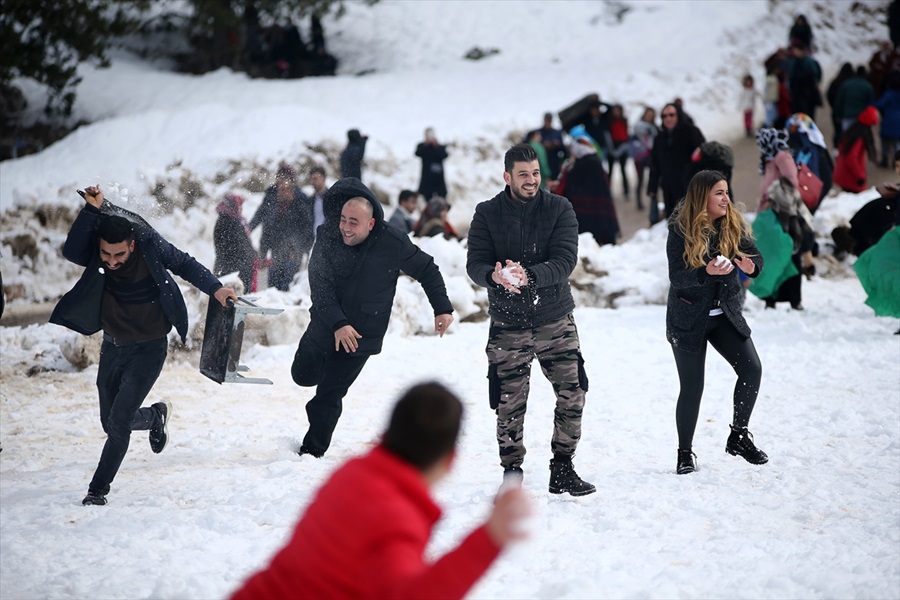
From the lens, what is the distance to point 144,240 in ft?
18.4

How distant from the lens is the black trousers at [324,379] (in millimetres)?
6277

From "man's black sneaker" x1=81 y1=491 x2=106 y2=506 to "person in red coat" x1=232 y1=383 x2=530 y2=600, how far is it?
3533mm

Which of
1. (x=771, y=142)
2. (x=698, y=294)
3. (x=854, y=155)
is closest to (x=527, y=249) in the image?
(x=698, y=294)

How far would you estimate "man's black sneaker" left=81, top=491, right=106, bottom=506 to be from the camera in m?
5.62

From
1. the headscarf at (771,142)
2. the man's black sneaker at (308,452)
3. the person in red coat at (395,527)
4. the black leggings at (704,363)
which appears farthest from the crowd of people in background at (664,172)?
the person in red coat at (395,527)

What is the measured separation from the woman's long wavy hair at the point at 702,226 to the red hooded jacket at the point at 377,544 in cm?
363

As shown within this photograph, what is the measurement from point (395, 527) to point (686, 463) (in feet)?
12.9

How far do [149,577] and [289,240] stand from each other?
702cm

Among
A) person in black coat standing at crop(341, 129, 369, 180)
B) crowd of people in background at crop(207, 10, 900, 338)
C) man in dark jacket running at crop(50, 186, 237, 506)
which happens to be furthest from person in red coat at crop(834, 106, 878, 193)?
man in dark jacket running at crop(50, 186, 237, 506)

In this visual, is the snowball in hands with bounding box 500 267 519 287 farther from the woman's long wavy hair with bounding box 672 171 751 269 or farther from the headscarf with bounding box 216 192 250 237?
the headscarf with bounding box 216 192 250 237

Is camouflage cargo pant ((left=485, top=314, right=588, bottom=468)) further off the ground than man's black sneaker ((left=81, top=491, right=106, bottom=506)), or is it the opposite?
camouflage cargo pant ((left=485, top=314, right=588, bottom=468))

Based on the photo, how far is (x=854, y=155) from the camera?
14.5 metres

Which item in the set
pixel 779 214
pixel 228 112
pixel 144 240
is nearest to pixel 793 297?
pixel 779 214

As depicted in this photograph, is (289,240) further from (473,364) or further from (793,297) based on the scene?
(793,297)
